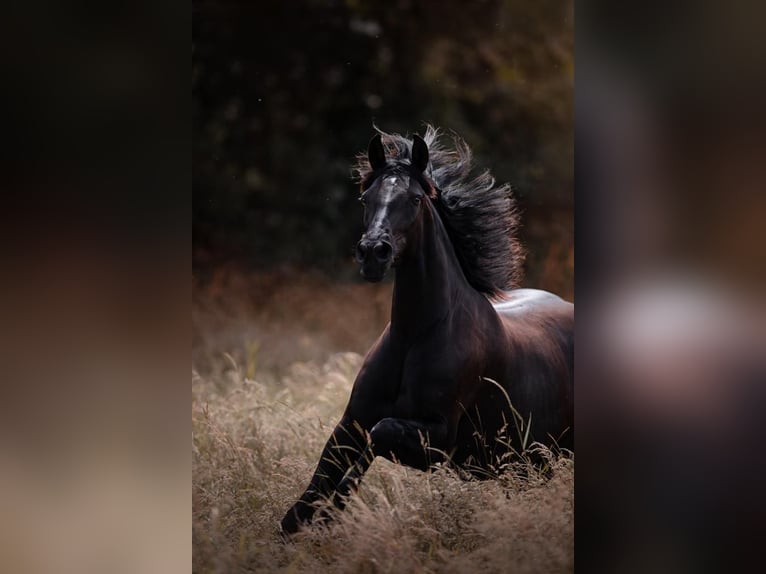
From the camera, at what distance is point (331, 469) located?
3785mm

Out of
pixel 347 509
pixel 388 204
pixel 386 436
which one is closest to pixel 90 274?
pixel 388 204

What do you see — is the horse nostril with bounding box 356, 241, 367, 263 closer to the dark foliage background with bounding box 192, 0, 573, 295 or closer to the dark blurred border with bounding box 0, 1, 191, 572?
the dark blurred border with bounding box 0, 1, 191, 572

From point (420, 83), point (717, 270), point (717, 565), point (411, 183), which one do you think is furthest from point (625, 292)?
point (420, 83)

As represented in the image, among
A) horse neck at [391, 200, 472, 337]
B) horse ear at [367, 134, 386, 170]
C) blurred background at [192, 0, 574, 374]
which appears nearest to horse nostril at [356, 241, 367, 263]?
horse neck at [391, 200, 472, 337]

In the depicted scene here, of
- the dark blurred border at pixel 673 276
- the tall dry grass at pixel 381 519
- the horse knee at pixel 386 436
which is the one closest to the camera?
the dark blurred border at pixel 673 276

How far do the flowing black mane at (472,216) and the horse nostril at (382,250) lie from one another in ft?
2.20

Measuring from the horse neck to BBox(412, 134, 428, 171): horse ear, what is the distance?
0.18m

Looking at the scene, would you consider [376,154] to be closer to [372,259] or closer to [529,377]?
[372,259]

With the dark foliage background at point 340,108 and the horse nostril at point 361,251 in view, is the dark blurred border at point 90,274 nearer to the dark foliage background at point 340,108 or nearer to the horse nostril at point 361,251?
the horse nostril at point 361,251

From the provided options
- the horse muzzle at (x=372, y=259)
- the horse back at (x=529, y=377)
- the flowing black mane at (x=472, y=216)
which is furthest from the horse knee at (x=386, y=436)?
the flowing black mane at (x=472, y=216)

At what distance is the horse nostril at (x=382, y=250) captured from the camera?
11.3 ft

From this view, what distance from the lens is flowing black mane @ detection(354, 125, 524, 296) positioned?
4.13m

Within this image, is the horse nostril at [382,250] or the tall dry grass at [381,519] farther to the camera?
the horse nostril at [382,250]

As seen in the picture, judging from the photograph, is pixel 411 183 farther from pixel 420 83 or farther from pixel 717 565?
pixel 420 83
